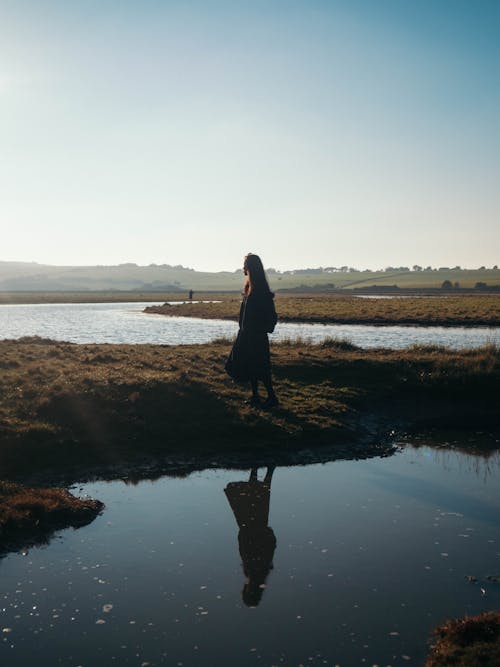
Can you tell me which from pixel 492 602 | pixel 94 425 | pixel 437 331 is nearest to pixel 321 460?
pixel 94 425

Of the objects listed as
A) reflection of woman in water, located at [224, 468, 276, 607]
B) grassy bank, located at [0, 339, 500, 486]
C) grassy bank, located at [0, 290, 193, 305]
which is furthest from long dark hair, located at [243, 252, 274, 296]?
grassy bank, located at [0, 290, 193, 305]

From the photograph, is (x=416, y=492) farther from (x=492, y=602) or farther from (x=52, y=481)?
(x=52, y=481)

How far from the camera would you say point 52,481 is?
36.2ft

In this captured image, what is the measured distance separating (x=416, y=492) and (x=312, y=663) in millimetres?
5282

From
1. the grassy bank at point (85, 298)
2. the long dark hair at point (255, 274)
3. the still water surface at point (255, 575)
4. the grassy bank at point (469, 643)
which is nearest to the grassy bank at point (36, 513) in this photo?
the still water surface at point (255, 575)

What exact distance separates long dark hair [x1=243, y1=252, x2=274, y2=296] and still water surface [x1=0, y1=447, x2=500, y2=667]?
17.6 feet

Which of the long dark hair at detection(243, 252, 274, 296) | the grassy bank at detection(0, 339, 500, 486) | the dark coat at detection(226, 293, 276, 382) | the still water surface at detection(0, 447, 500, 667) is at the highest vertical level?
the long dark hair at detection(243, 252, 274, 296)

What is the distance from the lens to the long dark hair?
14.8 meters

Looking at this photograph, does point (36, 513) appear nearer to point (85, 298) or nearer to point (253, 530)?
point (253, 530)

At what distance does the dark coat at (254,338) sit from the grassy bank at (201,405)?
0.94 metres

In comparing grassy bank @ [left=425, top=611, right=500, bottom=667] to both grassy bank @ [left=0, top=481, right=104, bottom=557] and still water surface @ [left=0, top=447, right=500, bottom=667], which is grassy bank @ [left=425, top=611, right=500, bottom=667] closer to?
still water surface @ [left=0, top=447, right=500, bottom=667]

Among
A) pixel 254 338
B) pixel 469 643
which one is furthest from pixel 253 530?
pixel 254 338

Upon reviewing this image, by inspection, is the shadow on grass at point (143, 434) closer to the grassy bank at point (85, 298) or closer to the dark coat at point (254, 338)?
the dark coat at point (254, 338)

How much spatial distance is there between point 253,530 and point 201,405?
649 centimetres
